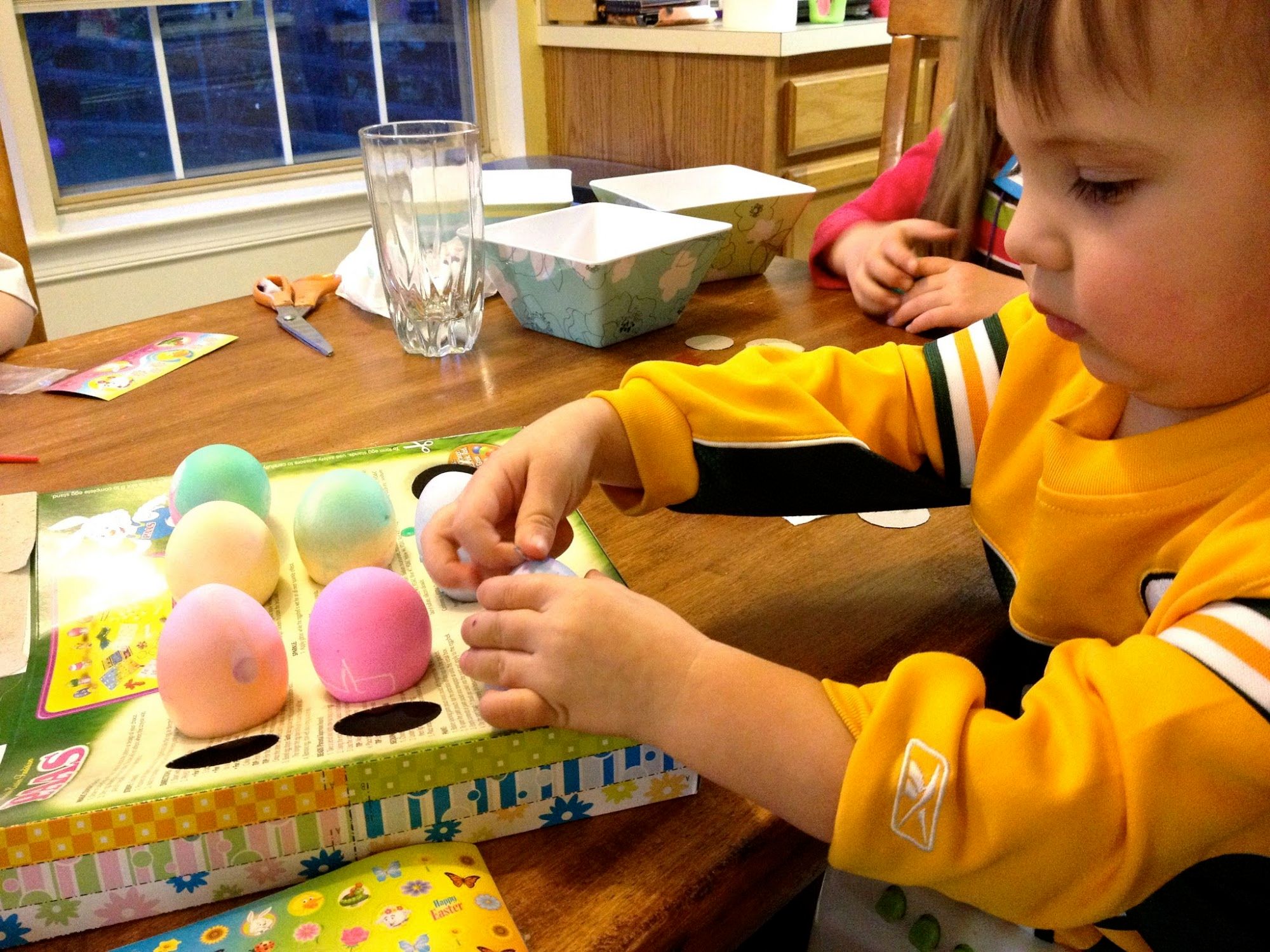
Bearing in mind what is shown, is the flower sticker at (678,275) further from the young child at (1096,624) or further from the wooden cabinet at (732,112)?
the wooden cabinet at (732,112)

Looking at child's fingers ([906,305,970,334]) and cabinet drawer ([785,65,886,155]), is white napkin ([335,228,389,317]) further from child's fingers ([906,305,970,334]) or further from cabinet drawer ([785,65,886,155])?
cabinet drawer ([785,65,886,155])

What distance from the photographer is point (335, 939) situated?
0.37m

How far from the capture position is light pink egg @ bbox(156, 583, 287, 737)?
423mm

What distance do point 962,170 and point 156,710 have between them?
949 millimetres

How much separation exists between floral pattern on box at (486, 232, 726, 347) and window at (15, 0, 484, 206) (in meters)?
1.49

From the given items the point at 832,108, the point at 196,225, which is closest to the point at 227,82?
the point at 196,225

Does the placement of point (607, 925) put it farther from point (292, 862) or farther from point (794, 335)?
point (794, 335)

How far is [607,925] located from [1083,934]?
0.76ft

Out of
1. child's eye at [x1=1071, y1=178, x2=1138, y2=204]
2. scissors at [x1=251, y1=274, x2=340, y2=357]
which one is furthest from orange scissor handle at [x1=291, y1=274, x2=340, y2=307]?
child's eye at [x1=1071, y1=178, x2=1138, y2=204]

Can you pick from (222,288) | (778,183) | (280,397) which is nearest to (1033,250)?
(280,397)

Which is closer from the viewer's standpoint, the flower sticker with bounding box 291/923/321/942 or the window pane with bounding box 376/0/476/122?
the flower sticker with bounding box 291/923/321/942

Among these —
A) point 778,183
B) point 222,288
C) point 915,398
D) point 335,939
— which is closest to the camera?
point 335,939

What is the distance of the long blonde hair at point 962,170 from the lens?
3.40 feet

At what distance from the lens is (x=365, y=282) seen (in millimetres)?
1063
